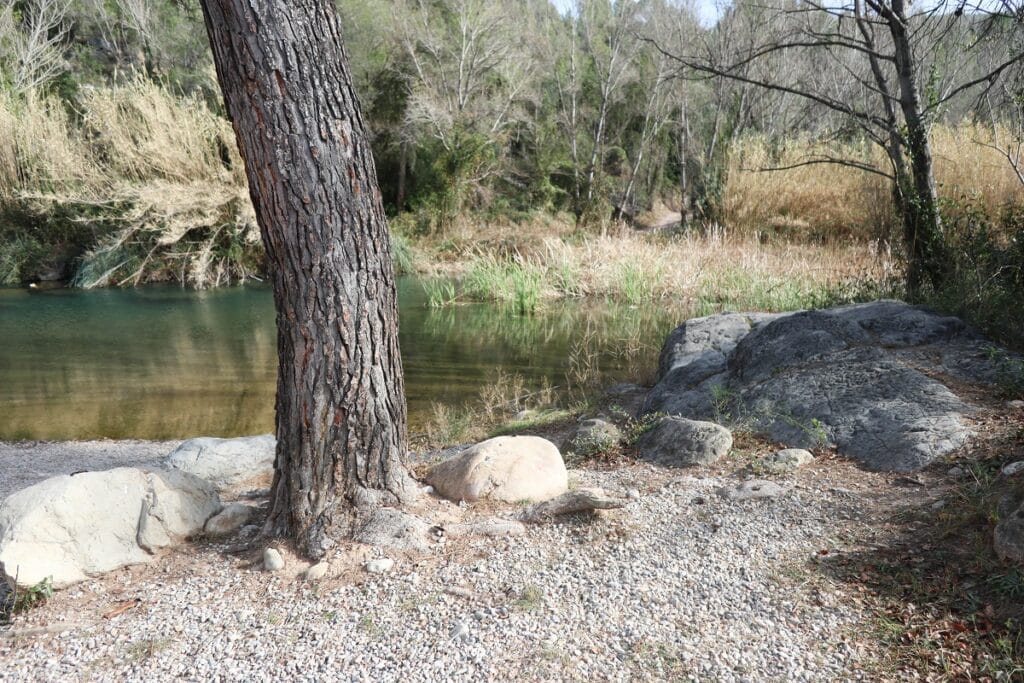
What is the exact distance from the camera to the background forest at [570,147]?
6.98 metres

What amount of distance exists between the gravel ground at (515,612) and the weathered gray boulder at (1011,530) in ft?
1.71

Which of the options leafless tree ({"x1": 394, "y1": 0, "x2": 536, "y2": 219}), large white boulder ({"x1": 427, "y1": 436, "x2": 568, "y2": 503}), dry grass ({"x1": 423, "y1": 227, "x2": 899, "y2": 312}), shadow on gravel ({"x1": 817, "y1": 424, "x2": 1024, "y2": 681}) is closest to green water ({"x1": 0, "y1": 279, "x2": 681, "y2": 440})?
dry grass ({"x1": 423, "y1": 227, "x2": 899, "y2": 312})

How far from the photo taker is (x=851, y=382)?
4.62 meters

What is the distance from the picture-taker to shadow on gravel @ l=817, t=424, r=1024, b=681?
231 cm

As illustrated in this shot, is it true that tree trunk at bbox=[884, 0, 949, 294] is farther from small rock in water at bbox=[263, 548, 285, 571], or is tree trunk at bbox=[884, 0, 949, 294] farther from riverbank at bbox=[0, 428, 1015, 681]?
small rock in water at bbox=[263, 548, 285, 571]

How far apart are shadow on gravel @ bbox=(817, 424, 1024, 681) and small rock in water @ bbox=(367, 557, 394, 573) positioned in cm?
164

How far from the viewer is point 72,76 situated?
20688mm

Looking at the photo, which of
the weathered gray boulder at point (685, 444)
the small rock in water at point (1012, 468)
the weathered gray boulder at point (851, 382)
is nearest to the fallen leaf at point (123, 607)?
the weathered gray boulder at point (685, 444)

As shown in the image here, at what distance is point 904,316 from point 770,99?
22.3 meters

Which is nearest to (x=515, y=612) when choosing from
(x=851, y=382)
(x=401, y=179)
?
(x=851, y=382)

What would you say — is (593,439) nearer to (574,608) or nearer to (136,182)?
(574,608)

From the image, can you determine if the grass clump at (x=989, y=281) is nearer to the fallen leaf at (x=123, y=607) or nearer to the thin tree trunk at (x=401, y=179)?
the fallen leaf at (x=123, y=607)

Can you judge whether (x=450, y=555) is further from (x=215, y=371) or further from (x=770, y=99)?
(x=770, y=99)

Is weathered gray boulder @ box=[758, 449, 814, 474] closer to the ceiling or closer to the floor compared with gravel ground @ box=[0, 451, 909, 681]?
closer to the ceiling
